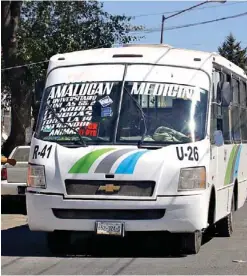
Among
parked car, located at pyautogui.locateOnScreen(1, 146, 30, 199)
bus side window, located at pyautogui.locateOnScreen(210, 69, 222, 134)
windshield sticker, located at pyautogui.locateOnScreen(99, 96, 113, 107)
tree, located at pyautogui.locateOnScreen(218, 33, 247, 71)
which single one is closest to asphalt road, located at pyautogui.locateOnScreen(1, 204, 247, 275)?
bus side window, located at pyautogui.locateOnScreen(210, 69, 222, 134)

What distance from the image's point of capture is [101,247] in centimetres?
1096

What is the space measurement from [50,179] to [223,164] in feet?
10.3

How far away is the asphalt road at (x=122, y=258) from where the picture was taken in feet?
28.9

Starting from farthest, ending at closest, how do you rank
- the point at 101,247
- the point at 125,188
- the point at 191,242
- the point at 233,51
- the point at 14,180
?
the point at 233,51 → the point at 14,180 → the point at 101,247 → the point at 191,242 → the point at 125,188

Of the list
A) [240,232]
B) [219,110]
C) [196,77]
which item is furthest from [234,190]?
[196,77]

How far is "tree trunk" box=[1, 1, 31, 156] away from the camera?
22.3 meters

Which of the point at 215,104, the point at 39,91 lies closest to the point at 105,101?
the point at 39,91

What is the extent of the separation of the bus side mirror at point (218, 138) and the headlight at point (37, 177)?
2.58 metres

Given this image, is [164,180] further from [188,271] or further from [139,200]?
[188,271]

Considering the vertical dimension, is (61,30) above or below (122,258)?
above

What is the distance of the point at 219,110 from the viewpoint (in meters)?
11.3

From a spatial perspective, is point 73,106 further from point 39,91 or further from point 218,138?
point 218,138

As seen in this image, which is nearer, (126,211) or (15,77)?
(126,211)

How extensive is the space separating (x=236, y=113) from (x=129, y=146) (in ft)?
13.3
